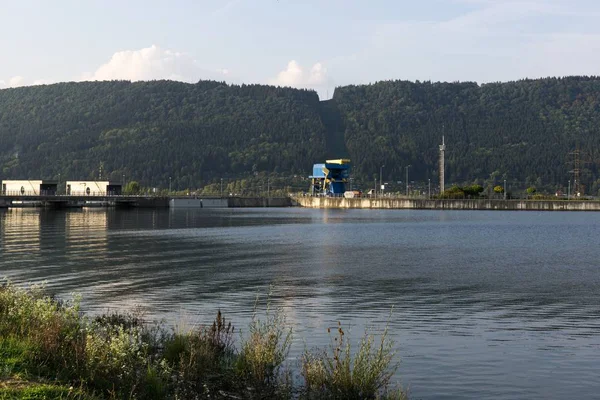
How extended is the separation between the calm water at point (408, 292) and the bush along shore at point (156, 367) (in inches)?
95.5

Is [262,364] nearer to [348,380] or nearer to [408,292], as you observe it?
[348,380]

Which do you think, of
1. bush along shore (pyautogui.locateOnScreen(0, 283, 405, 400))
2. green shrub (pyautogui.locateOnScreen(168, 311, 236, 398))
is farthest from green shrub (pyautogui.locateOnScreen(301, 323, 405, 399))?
green shrub (pyautogui.locateOnScreen(168, 311, 236, 398))

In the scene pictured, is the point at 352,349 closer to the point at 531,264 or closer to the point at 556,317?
the point at 556,317

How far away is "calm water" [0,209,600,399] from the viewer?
22.6m

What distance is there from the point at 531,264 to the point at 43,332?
46.0m

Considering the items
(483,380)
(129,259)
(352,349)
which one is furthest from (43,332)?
(129,259)

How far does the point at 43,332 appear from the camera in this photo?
1844cm

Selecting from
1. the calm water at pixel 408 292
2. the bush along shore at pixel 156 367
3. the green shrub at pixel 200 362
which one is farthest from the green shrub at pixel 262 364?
the calm water at pixel 408 292

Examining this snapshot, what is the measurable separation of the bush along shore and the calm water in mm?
2425

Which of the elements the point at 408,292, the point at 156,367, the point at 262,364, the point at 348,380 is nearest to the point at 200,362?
the point at 156,367

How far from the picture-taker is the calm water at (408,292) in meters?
22.6

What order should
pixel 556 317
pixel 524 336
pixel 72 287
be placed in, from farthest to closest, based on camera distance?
1. pixel 72 287
2. pixel 556 317
3. pixel 524 336

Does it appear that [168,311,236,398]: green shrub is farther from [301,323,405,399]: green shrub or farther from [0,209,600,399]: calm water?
[0,209,600,399]: calm water

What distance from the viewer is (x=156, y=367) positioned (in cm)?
1867
